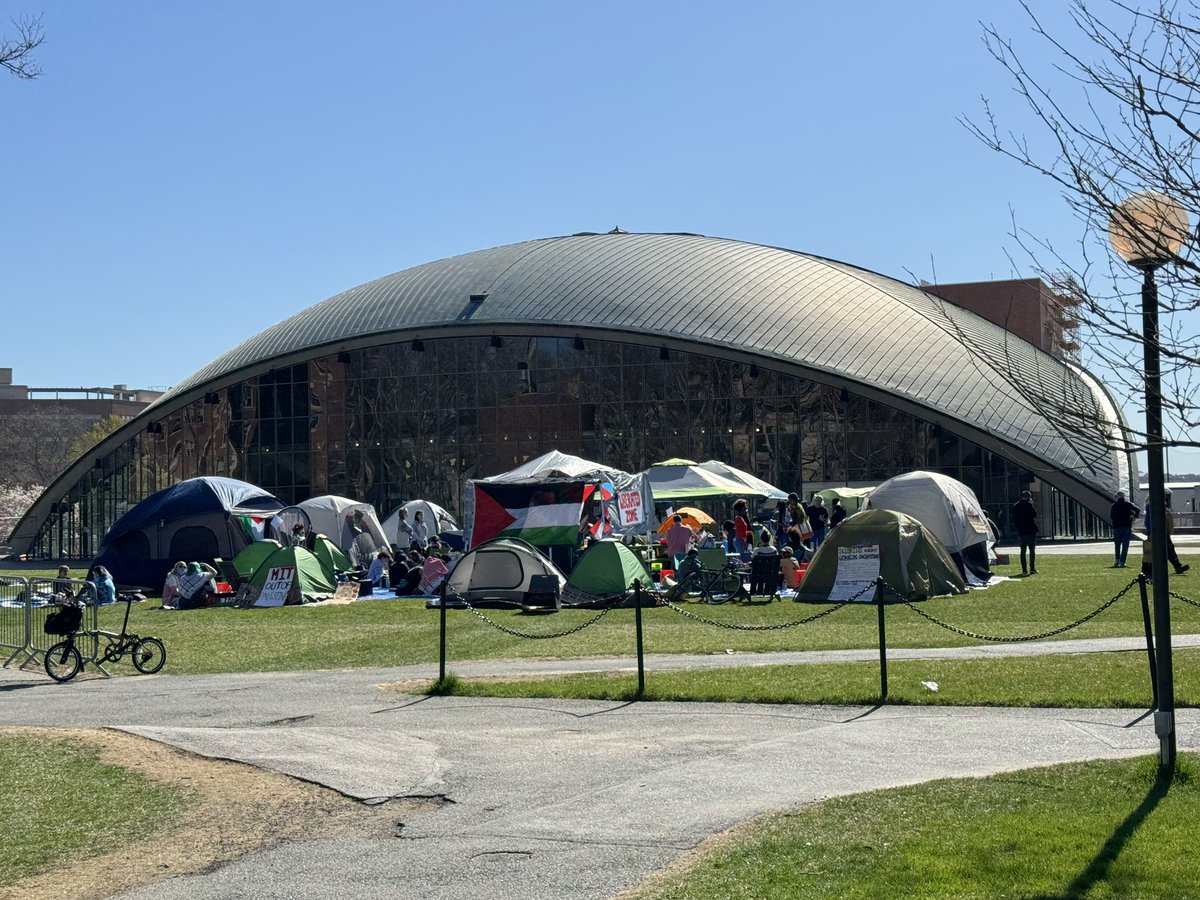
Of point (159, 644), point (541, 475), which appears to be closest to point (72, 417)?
point (541, 475)

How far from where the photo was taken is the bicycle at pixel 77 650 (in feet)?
58.2

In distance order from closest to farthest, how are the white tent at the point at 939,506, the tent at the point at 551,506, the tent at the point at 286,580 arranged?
1. the tent at the point at 286,580
2. the white tent at the point at 939,506
3. the tent at the point at 551,506

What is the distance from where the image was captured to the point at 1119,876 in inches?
292

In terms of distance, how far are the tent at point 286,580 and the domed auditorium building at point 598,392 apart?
24334 millimetres

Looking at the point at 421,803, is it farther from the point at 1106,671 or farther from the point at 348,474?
the point at 348,474

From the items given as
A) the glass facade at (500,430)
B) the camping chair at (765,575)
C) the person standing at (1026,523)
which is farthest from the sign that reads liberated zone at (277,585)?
the glass facade at (500,430)

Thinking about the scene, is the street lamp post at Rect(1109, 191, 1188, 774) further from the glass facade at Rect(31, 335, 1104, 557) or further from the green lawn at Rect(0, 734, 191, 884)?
the glass facade at Rect(31, 335, 1104, 557)

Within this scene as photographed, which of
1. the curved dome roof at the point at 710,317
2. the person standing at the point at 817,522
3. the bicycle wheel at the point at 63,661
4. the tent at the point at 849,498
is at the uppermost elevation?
the curved dome roof at the point at 710,317

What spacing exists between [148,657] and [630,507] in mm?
17360

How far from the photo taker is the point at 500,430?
2210 inches

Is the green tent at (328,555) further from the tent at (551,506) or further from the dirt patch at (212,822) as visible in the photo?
the dirt patch at (212,822)

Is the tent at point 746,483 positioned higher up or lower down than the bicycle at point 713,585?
higher up

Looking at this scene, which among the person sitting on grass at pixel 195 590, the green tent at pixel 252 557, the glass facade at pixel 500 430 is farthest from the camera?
the glass facade at pixel 500 430

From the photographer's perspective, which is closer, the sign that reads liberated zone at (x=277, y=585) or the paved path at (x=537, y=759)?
the paved path at (x=537, y=759)
